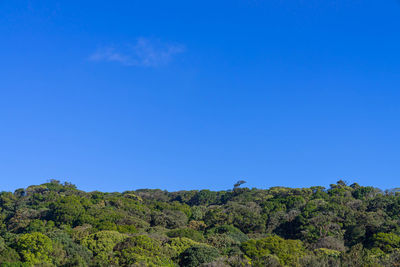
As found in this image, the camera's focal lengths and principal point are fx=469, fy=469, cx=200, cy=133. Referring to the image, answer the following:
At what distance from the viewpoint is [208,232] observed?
7700 centimetres

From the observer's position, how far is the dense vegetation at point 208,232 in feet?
156

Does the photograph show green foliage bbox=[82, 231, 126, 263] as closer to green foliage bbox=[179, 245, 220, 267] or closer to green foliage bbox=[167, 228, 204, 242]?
green foliage bbox=[179, 245, 220, 267]

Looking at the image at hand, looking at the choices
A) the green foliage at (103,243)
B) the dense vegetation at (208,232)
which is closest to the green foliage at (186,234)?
the dense vegetation at (208,232)

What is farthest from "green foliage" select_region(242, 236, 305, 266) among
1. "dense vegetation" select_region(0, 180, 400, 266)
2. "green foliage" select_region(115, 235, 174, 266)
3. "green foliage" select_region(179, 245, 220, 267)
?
"green foliage" select_region(115, 235, 174, 266)

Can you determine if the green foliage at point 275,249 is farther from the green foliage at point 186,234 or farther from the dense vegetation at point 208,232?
the green foliage at point 186,234

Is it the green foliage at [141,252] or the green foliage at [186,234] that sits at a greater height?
the green foliage at [186,234]

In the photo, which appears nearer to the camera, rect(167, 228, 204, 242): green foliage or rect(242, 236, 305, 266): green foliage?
Result: rect(242, 236, 305, 266): green foliage

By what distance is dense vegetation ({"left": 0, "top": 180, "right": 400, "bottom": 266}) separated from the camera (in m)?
47.7

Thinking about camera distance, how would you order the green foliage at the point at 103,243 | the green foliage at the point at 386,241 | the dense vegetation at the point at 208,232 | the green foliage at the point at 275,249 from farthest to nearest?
the green foliage at the point at 386,241 < the green foliage at the point at 275,249 < the green foliage at the point at 103,243 < the dense vegetation at the point at 208,232

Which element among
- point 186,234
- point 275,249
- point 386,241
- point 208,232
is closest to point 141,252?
point 275,249

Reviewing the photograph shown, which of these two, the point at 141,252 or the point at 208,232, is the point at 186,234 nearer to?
the point at 208,232

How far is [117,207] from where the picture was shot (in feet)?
323

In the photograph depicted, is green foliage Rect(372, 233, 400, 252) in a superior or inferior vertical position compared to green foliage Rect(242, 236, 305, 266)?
superior

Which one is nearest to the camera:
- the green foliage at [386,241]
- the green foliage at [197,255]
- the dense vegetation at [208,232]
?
the dense vegetation at [208,232]
